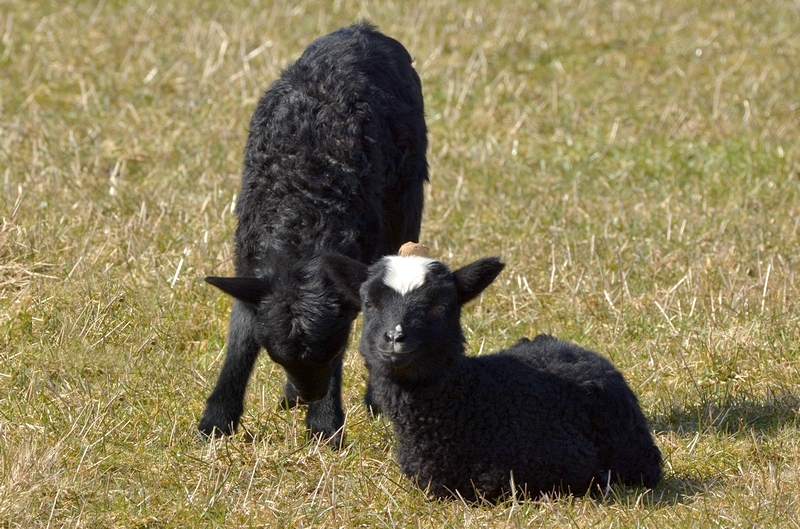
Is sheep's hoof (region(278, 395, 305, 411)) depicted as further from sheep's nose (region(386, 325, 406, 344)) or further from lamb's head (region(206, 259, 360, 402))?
sheep's nose (region(386, 325, 406, 344))

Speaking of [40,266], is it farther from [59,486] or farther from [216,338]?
[59,486]

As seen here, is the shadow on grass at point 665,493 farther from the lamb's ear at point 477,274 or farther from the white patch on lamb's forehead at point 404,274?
the white patch on lamb's forehead at point 404,274

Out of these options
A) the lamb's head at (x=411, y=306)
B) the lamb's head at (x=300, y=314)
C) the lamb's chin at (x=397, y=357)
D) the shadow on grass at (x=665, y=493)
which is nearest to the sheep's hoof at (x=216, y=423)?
the lamb's head at (x=300, y=314)

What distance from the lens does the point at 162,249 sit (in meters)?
9.03

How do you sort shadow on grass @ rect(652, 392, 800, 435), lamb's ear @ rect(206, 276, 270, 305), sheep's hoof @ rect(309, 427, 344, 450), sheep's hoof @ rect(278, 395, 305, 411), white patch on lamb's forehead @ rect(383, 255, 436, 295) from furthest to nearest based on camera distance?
1. sheep's hoof @ rect(278, 395, 305, 411)
2. shadow on grass @ rect(652, 392, 800, 435)
3. sheep's hoof @ rect(309, 427, 344, 450)
4. lamb's ear @ rect(206, 276, 270, 305)
5. white patch on lamb's forehead @ rect(383, 255, 436, 295)

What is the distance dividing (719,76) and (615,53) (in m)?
1.35

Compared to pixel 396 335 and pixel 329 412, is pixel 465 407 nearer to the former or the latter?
pixel 396 335

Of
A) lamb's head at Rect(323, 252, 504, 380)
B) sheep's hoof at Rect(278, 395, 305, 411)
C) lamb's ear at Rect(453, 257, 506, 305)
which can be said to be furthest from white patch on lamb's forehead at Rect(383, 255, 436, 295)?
sheep's hoof at Rect(278, 395, 305, 411)

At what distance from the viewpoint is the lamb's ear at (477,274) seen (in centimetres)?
557

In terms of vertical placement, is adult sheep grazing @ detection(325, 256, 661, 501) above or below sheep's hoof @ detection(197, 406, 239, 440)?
above

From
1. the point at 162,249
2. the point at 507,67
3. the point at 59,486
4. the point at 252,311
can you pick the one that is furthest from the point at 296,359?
the point at 507,67

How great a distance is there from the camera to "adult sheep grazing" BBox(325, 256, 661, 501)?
5423mm

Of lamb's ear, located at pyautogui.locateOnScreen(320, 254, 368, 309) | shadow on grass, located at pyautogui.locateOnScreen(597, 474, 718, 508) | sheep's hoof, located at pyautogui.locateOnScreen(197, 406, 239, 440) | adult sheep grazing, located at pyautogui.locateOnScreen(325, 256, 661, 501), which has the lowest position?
sheep's hoof, located at pyautogui.locateOnScreen(197, 406, 239, 440)

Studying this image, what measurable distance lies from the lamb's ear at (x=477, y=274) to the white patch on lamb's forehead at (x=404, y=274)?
0.20 meters
